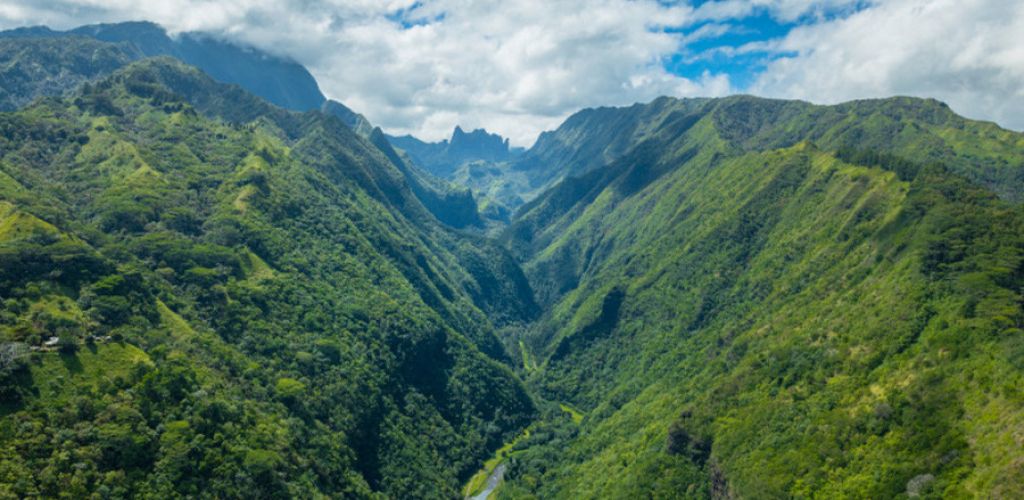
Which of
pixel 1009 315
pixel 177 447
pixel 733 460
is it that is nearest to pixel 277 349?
pixel 177 447

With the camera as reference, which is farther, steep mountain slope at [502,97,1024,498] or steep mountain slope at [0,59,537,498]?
steep mountain slope at [0,59,537,498]

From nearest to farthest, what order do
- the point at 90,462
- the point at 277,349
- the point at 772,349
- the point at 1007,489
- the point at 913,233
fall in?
the point at 1007,489, the point at 90,462, the point at 913,233, the point at 772,349, the point at 277,349

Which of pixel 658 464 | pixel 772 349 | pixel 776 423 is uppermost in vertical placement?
pixel 772 349

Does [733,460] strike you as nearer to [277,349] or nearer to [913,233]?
[913,233]

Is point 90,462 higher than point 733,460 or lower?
higher

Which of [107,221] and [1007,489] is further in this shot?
[107,221]

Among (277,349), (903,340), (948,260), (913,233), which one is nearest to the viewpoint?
(903,340)

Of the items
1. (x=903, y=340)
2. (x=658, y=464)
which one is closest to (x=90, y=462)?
(x=658, y=464)

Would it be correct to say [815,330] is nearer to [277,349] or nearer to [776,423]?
[776,423]

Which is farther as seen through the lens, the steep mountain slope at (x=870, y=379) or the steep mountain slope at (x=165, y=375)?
the steep mountain slope at (x=165, y=375)

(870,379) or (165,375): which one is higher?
(165,375)
